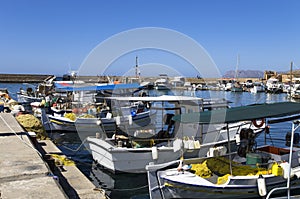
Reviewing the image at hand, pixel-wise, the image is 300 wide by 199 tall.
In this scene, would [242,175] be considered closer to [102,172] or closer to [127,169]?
[127,169]

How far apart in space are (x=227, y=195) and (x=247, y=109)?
2.90 metres

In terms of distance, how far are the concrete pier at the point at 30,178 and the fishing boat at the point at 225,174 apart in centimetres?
328

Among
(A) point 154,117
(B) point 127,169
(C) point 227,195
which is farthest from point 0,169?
(A) point 154,117

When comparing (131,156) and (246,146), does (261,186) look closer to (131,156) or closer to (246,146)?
(246,146)

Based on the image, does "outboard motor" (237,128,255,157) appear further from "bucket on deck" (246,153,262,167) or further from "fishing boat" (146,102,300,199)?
"bucket on deck" (246,153,262,167)

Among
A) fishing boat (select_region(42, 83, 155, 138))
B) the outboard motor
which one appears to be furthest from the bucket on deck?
fishing boat (select_region(42, 83, 155, 138))

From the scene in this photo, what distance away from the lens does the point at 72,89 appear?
23766 mm

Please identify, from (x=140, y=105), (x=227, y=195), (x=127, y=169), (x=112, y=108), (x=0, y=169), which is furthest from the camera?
(x=140, y=105)

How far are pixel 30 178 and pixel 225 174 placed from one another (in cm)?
667

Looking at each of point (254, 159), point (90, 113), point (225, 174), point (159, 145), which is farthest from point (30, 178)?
point (90, 113)

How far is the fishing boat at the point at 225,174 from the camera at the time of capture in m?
9.32

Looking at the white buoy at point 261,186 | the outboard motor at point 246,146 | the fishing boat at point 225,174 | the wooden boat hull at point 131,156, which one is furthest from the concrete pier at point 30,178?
the outboard motor at point 246,146

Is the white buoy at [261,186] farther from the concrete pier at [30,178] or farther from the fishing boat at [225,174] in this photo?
the concrete pier at [30,178]

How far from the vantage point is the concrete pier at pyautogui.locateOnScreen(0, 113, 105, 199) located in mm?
4602
